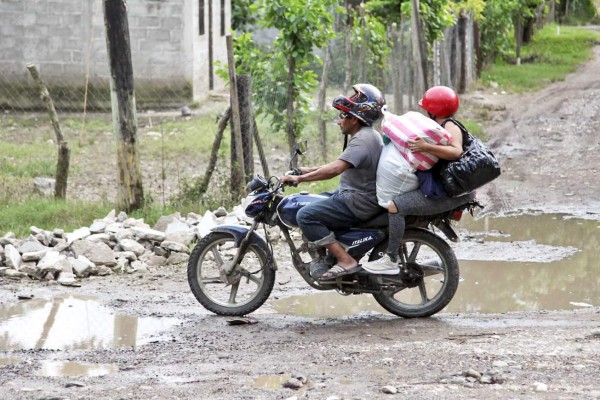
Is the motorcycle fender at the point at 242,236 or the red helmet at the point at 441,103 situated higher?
the red helmet at the point at 441,103

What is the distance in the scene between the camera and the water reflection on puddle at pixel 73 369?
5.76 m

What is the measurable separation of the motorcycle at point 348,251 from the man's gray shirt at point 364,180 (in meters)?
0.12

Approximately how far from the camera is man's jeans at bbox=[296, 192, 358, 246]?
6.75 m

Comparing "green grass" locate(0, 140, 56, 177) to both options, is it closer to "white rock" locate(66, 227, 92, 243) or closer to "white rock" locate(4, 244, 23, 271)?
→ "white rock" locate(66, 227, 92, 243)

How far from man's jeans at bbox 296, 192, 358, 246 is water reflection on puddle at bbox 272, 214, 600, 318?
0.80 metres

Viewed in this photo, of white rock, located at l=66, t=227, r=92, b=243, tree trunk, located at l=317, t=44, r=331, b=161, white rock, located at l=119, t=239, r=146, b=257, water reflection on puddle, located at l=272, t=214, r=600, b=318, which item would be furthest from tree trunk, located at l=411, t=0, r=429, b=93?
white rock, located at l=66, t=227, r=92, b=243

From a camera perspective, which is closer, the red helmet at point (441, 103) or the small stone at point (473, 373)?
the small stone at point (473, 373)

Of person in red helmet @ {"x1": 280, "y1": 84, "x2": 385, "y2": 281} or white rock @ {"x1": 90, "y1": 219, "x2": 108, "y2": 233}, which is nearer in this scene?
person in red helmet @ {"x1": 280, "y1": 84, "x2": 385, "y2": 281}

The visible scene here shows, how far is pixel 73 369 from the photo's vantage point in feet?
19.3

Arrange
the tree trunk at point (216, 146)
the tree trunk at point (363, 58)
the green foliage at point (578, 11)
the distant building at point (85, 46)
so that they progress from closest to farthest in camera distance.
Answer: the tree trunk at point (216, 146), the tree trunk at point (363, 58), the distant building at point (85, 46), the green foliage at point (578, 11)

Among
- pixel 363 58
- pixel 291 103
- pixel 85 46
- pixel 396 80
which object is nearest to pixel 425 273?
pixel 291 103

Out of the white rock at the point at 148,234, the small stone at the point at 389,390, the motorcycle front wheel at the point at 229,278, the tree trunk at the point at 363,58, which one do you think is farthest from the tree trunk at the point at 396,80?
the small stone at the point at 389,390

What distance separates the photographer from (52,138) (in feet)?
53.9

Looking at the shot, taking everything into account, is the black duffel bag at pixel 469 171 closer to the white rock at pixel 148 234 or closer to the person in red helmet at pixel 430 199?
the person in red helmet at pixel 430 199
